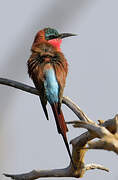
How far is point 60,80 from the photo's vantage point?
106 inches

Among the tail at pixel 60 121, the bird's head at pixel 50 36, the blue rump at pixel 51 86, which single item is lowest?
the tail at pixel 60 121

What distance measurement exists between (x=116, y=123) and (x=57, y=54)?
1.63 metres

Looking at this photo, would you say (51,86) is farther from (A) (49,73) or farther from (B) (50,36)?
(B) (50,36)

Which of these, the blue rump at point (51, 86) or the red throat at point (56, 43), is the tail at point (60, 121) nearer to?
the blue rump at point (51, 86)

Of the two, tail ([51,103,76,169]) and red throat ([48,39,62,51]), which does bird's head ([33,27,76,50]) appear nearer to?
red throat ([48,39,62,51])

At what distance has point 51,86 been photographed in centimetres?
264

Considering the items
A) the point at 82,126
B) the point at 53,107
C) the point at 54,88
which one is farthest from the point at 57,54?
the point at 82,126

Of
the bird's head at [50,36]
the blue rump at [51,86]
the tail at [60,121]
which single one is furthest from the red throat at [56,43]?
the tail at [60,121]

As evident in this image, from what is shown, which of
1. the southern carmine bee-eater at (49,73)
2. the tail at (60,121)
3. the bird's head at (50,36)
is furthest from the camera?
the bird's head at (50,36)

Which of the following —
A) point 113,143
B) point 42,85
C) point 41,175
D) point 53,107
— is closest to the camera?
point 113,143

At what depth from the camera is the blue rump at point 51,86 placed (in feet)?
8.49

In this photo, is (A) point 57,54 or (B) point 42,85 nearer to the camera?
(B) point 42,85

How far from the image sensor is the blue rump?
2.59 meters

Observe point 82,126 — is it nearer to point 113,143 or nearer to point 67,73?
point 113,143
